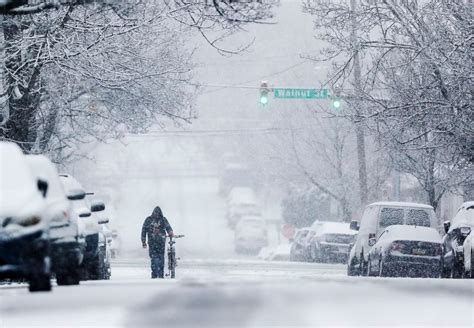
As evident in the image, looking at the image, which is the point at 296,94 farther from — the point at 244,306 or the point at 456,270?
the point at 244,306

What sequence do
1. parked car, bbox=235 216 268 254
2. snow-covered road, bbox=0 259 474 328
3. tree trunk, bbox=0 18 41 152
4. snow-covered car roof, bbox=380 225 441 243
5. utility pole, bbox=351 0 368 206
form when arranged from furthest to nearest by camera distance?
parked car, bbox=235 216 268 254, utility pole, bbox=351 0 368 206, snow-covered car roof, bbox=380 225 441 243, tree trunk, bbox=0 18 41 152, snow-covered road, bbox=0 259 474 328

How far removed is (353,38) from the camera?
26781 millimetres

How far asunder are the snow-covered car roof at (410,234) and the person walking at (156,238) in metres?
4.75

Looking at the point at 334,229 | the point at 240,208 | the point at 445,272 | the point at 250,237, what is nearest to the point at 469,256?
the point at 445,272

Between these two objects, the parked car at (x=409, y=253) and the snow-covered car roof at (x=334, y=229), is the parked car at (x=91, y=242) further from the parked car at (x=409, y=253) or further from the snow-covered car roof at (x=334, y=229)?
the snow-covered car roof at (x=334, y=229)

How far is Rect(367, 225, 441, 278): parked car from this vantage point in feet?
76.8

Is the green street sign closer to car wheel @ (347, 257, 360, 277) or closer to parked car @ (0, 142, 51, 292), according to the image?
car wheel @ (347, 257, 360, 277)

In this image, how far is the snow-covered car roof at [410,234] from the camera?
23.5 m

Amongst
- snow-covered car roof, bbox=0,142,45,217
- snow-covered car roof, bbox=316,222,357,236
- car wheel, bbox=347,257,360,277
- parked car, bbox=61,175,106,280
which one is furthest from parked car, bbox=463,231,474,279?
snow-covered car roof, bbox=316,222,357,236

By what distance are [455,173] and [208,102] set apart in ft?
214

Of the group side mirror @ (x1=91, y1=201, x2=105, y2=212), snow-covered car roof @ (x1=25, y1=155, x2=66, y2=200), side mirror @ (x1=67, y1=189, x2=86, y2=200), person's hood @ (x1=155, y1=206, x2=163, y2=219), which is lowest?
person's hood @ (x1=155, y1=206, x2=163, y2=219)

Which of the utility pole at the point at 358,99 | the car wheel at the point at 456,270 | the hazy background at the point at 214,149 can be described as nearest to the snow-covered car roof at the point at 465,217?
the car wheel at the point at 456,270

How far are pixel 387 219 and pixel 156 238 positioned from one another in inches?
225

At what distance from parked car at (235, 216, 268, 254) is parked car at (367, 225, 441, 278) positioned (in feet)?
103
